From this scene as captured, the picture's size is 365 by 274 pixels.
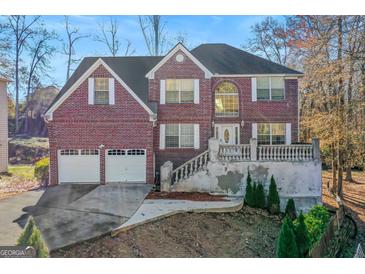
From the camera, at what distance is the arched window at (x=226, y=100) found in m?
8.56

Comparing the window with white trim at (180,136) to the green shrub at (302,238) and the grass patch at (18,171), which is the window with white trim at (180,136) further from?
the green shrub at (302,238)

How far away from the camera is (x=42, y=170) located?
720 cm

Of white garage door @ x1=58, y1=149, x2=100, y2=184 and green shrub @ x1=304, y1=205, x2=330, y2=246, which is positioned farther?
white garage door @ x1=58, y1=149, x2=100, y2=184

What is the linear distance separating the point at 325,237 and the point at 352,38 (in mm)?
4385

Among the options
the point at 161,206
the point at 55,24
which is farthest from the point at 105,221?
the point at 55,24

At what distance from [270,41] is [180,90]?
2.77m

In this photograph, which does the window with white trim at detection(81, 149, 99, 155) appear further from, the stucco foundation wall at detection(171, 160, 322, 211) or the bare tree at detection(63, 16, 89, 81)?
the stucco foundation wall at detection(171, 160, 322, 211)

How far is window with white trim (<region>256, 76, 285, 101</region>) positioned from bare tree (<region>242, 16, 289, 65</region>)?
0.73 metres

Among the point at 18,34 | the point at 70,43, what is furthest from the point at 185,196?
the point at 18,34

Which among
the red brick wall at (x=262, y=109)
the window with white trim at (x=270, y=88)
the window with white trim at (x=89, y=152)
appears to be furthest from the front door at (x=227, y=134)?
the window with white trim at (x=89, y=152)

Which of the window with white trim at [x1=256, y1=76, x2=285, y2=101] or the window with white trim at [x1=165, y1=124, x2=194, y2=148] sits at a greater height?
the window with white trim at [x1=256, y1=76, x2=285, y2=101]

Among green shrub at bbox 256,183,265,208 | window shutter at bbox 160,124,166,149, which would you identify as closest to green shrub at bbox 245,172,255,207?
green shrub at bbox 256,183,265,208

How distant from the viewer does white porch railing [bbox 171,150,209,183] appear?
8062mm
